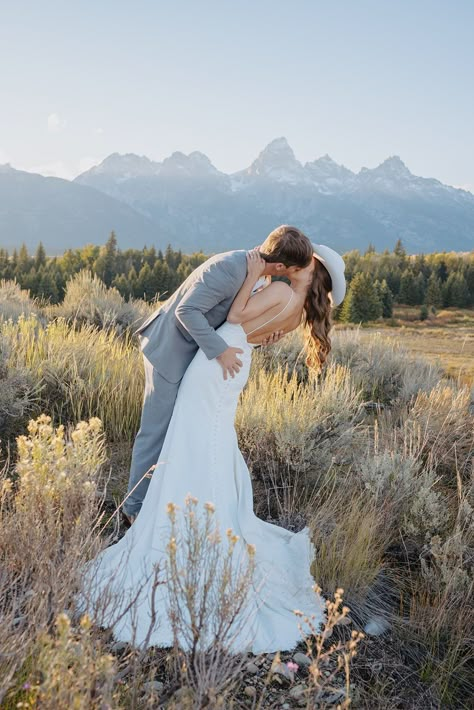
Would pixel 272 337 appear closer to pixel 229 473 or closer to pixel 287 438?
pixel 229 473

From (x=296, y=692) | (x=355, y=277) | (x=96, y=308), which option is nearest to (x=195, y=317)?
(x=296, y=692)

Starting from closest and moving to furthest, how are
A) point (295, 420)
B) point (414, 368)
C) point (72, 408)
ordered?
point (295, 420) < point (72, 408) < point (414, 368)

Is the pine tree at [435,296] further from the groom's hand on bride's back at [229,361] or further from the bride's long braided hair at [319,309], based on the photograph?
the groom's hand on bride's back at [229,361]

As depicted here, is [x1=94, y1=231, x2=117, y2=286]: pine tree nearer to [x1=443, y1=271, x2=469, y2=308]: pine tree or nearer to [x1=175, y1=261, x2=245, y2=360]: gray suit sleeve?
[x1=443, y1=271, x2=469, y2=308]: pine tree

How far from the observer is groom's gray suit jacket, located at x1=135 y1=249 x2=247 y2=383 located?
324 cm

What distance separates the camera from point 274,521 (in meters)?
4.10

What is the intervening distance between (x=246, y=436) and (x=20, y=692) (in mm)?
2977

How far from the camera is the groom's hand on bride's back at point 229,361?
3.30m

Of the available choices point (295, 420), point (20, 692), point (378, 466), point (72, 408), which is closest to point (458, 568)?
point (378, 466)

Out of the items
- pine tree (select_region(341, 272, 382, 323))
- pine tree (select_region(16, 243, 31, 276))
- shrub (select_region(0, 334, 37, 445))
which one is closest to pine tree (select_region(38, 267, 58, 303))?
pine tree (select_region(16, 243, 31, 276))

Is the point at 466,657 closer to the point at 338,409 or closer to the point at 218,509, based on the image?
the point at 218,509

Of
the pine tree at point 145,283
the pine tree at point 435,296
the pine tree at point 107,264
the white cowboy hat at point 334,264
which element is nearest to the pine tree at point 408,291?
the pine tree at point 435,296

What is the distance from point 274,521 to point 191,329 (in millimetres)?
1641

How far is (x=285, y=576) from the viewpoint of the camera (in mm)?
3234
